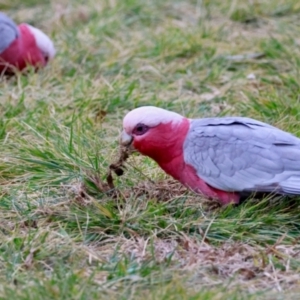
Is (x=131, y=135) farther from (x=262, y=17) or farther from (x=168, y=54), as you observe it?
(x=262, y=17)

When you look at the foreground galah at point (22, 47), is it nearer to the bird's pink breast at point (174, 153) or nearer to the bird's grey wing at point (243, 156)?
the bird's pink breast at point (174, 153)

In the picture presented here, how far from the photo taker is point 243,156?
3.57 m

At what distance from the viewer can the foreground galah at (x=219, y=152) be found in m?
3.51

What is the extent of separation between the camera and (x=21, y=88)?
531 cm

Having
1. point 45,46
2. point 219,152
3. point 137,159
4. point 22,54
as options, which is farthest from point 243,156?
point 22,54

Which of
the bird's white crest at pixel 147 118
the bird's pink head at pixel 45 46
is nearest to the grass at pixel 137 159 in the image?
the bird's pink head at pixel 45 46

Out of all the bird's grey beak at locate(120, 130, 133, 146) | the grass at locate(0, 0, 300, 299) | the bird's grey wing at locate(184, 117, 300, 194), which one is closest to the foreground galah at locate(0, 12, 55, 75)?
the grass at locate(0, 0, 300, 299)

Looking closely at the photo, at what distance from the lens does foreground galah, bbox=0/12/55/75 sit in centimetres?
585

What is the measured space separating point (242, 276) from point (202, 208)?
542mm

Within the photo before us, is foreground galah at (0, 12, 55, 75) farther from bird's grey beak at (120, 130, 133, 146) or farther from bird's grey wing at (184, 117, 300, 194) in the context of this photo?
bird's grey wing at (184, 117, 300, 194)

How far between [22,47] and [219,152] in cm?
283

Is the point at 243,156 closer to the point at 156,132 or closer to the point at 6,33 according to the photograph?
the point at 156,132

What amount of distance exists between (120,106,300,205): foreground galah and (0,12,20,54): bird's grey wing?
8.22ft

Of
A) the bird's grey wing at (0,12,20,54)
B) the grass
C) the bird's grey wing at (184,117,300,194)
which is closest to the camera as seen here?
the grass
